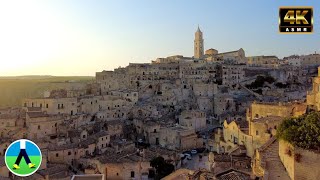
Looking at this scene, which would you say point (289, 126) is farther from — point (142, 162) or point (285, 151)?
point (142, 162)

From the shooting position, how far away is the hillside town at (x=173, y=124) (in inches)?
718

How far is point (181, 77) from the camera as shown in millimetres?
56281

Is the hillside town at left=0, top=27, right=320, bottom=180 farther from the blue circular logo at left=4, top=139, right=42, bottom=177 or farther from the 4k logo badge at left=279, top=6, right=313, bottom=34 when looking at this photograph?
the blue circular logo at left=4, top=139, right=42, bottom=177

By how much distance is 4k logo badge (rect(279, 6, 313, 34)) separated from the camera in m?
10.6

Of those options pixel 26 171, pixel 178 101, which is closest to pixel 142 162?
pixel 26 171

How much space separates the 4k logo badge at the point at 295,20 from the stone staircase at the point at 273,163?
17.5 feet

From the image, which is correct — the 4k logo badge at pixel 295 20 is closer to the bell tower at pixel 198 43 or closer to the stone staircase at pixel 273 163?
the stone staircase at pixel 273 163

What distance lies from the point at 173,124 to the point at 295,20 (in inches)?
1108

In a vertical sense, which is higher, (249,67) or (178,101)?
(249,67)

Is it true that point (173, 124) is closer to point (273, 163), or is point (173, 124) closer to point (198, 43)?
point (273, 163)

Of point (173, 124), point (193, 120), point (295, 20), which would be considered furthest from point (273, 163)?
point (173, 124)

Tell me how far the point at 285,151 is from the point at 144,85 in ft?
132

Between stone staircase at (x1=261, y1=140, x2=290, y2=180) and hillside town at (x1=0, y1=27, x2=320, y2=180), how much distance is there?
35 mm

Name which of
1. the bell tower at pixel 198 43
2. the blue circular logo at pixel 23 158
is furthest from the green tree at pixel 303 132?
the bell tower at pixel 198 43
